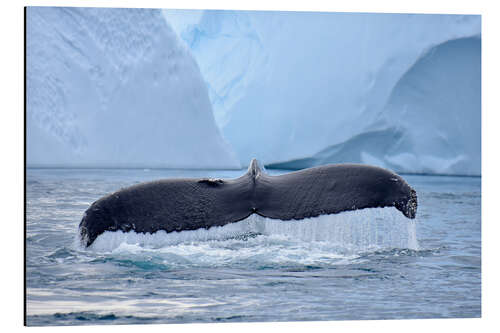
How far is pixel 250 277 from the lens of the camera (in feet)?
19.1

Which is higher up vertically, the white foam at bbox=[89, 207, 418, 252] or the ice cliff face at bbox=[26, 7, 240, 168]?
the ice cliff face at bbox=[26, 7, 240, 168]

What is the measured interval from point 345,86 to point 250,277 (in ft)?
26.4

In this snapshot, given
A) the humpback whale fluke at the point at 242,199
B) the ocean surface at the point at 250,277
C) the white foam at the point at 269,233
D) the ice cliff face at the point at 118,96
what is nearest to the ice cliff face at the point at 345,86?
the ice cliff face at the point at 118,96

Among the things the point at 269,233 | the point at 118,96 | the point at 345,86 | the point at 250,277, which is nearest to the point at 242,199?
the point at 269,233

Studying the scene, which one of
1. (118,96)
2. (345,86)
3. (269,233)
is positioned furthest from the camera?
(345,86)

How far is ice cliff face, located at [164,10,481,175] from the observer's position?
9477mm

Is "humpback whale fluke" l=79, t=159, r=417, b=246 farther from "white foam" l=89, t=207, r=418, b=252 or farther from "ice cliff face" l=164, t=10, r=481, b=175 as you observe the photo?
"ice cliff face" l=164, t=10, r=481, b=175

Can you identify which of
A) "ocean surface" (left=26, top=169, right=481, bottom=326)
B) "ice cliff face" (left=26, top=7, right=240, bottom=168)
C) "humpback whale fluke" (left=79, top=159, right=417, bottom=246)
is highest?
"ice cliff face" (left=26, top=7, right=240, bottom=168)

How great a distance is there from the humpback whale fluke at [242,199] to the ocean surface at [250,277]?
0.08m

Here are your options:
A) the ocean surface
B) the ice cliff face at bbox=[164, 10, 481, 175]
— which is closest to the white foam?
the ocean surface

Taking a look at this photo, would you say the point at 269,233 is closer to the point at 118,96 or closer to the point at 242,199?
the point at 242,199

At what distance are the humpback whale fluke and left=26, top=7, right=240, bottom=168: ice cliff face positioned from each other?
288cm
